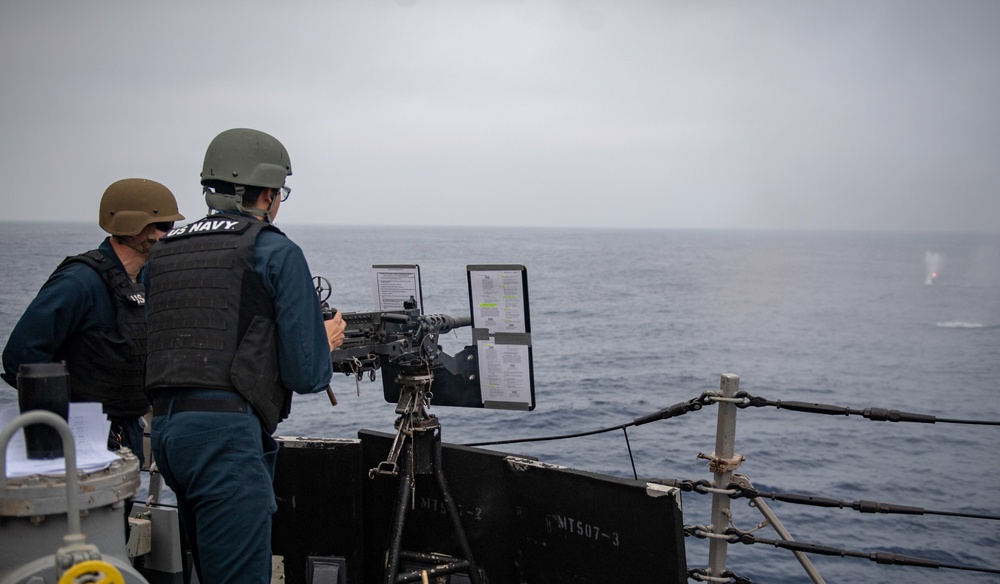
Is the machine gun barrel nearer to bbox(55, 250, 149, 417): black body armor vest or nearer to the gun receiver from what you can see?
the gun receiver

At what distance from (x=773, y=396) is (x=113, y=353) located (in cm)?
2450

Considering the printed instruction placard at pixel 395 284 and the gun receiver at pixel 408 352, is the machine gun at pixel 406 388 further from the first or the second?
the printed instruction placard at pixel 395 284

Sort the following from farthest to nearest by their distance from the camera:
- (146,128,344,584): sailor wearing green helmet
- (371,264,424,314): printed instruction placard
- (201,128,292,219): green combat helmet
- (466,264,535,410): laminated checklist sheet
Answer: (371,264,424,314): printed instruction placard < (466,264,535,410): laminated checklist sheet < (201,128,292,219): green combat helmet < (146,128,344,584): sailor wearing green helmet

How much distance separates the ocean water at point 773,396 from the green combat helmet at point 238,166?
1.79 metres

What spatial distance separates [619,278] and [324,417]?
5213 cm

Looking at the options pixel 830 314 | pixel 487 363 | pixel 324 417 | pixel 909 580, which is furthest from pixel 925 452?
pixel 830 314

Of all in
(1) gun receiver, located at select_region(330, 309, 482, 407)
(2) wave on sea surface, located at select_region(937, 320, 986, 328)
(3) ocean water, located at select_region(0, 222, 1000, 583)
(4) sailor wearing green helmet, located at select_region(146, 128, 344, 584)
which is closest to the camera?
(4) sailor wearing green helmet, located at select_region(146, 128, 344, 584)

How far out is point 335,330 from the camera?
4.01 meters

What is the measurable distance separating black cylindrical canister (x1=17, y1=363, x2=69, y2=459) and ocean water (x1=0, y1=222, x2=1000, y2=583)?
2.84m

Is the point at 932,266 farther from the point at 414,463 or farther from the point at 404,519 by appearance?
the point at 404,519

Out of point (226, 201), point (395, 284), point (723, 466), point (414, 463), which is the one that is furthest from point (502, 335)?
point (226, 201)

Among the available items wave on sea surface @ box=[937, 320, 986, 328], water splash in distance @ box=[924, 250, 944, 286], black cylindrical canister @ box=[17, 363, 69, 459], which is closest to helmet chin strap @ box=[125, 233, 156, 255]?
black cylindrical canister @ box=[17, 363, 69, 459]

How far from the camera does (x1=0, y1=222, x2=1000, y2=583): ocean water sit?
52.3 ft

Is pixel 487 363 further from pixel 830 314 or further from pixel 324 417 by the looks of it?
pixel 830 314
